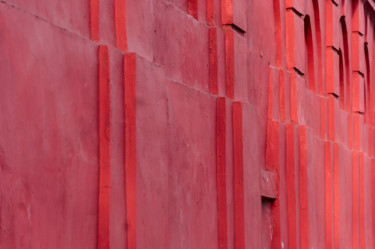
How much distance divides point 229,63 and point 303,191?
2.64m

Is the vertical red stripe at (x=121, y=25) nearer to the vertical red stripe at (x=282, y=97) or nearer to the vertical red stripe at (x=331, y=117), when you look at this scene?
the vertical red stripe at (x=282, y=97)

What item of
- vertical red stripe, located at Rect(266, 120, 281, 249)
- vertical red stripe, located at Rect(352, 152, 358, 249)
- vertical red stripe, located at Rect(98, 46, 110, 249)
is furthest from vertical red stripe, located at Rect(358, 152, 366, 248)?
vertical red stripe, located at Rect(98, 46, 110, 249)

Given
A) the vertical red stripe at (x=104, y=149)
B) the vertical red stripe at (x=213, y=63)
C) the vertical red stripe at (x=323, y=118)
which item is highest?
the vertical red stripe at (x=323, y=118)

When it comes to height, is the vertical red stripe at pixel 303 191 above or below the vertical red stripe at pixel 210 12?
below

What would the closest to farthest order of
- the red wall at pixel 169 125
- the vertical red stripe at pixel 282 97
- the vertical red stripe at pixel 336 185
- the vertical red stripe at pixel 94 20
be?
the red wall at pixel 169 125 < the vertical red stripe at pixel 94 20 < the vertical red stripe at pixel 282 97 < the vertical red stripe at pixel 336 185

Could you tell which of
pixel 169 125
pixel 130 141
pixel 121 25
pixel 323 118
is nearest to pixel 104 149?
pixel 130 141

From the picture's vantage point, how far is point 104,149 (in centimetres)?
599

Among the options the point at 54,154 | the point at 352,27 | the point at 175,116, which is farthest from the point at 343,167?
the point at 54,154

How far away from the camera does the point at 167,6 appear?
23.9 ft

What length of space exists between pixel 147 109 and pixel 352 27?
27.3 feet

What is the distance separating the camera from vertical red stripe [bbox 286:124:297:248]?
1002cm

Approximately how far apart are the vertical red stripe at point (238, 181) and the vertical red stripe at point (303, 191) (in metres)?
2.28

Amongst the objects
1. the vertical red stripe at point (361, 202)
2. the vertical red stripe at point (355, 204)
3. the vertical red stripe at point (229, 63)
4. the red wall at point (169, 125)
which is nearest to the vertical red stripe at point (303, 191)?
the red wall at point (169, 125)

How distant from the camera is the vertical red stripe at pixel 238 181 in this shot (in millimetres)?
8227
